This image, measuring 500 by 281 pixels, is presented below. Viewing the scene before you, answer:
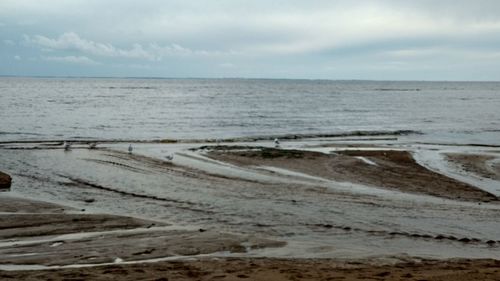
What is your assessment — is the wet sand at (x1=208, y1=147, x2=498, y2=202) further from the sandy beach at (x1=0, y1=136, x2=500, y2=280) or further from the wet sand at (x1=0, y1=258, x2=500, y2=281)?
the wet sand at (x1=0, y1=258, x2=500, y2=281)

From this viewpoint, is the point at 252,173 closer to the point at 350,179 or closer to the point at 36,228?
the point at 350,179

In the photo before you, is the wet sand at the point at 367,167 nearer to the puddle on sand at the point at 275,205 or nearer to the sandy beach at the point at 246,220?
the sandy beach at the point at 246,220

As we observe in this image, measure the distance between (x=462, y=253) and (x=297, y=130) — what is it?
108ft

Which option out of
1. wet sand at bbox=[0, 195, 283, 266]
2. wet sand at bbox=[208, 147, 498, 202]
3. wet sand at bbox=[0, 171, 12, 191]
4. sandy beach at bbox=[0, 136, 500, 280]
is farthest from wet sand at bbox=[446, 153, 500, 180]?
wet sand at bbox=[0, 171, 12, 191]

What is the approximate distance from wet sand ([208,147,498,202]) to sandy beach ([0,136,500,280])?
9 centimetres

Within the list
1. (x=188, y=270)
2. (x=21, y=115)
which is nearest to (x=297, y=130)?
(x=21, y=115)

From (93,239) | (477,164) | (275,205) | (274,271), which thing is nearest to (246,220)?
(275,205)

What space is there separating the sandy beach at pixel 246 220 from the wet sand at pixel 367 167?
9 centimetres

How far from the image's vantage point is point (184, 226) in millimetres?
12492

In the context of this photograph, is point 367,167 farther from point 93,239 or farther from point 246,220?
point 93,239

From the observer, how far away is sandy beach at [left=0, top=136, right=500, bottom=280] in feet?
29.8

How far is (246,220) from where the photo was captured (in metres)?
13.3

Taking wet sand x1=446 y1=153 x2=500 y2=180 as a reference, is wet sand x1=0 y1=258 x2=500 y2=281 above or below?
above

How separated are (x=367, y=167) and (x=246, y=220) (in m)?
10.9
